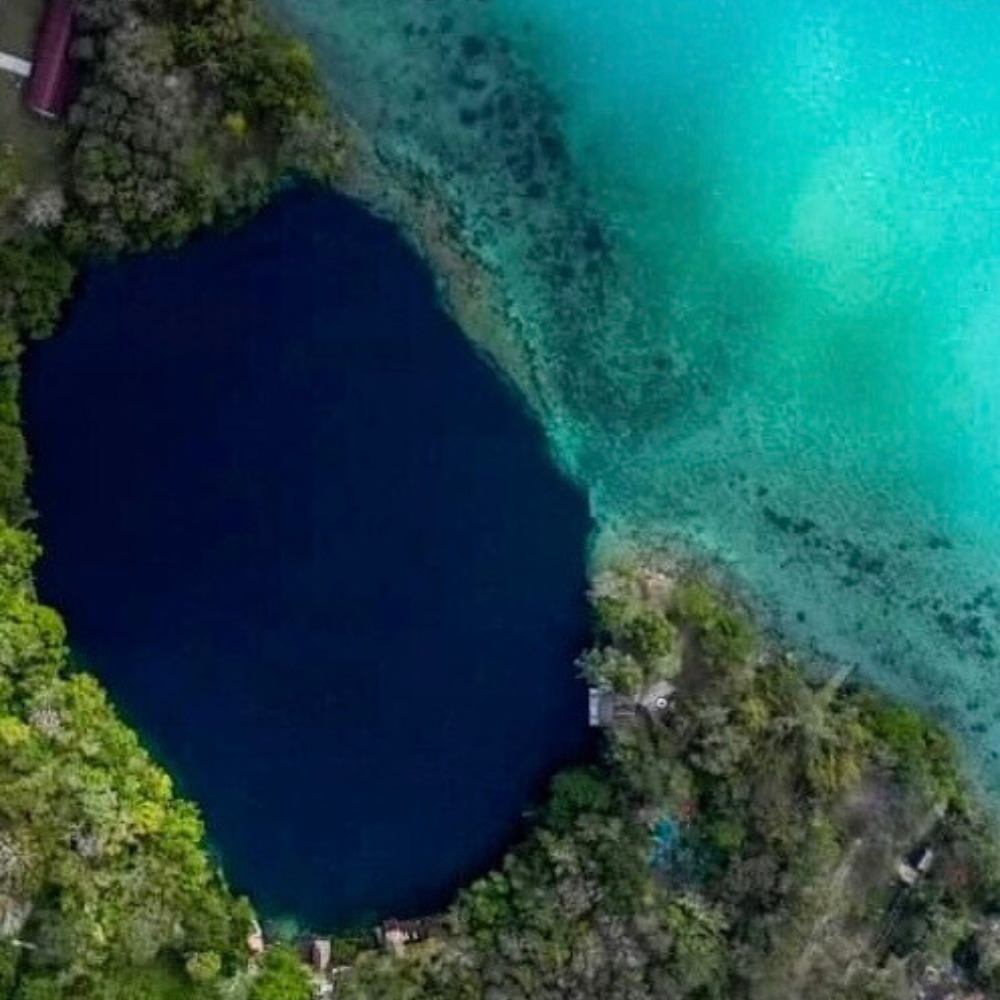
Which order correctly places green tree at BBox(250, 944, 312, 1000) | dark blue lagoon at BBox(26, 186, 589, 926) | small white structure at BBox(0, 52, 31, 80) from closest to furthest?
small white structure at BBox(0, 52, 31, 80) < green tree at BBox(250, 944, 312, 1000) < dark blue lagoon at BBox(26, 186, 589, 926)

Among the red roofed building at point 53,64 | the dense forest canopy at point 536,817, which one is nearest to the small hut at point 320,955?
the dense forest canopy at point 536,817

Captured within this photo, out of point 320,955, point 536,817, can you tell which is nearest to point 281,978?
point 320,955

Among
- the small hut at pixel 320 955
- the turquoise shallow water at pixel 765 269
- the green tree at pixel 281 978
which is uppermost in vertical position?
the turquoise shallow water at pixel 765 269

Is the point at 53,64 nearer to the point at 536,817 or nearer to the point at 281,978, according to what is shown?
the point at 536,817

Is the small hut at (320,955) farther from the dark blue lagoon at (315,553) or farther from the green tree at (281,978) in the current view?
the dark blue lagoon at (315,553)

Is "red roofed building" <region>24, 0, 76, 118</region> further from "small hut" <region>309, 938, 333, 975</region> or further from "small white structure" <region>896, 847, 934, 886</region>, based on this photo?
"small white structure" <region>896, 847, 934, 886</region>

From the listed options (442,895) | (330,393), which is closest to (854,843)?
(442,895)

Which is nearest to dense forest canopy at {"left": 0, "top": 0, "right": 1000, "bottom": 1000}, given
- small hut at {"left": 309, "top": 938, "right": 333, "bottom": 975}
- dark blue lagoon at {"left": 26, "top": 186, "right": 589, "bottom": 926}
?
small hut at {"left": 309, "top": 938, "right": 333, "bottom": 975}
